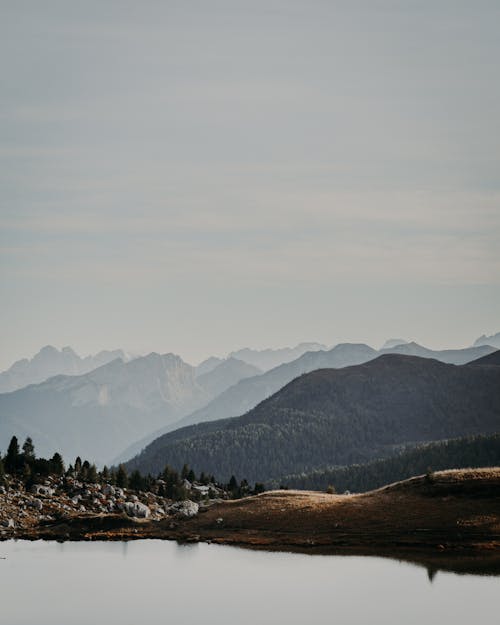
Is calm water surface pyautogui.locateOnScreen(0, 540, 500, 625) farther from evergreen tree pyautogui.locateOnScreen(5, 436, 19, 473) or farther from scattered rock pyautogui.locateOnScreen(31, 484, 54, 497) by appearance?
evergreen tree pyautogui.locateOnScreen(5, 436, 19, 473)

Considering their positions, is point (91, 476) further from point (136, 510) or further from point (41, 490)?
point (136, 510)

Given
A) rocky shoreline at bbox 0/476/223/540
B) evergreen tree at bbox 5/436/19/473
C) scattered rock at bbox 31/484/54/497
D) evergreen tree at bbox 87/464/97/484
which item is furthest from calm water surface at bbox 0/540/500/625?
evergreen tree at bbox 87/464/97/484

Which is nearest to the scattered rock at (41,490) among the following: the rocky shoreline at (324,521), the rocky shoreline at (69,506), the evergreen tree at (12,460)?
the rocky shoreline at (69,506)

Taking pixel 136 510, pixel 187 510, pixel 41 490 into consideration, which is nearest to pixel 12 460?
pixel 41 490

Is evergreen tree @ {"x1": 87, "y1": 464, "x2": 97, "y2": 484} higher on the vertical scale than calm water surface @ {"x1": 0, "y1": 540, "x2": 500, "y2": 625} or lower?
higher

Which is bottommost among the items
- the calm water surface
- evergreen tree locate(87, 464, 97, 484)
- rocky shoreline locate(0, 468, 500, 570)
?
the calm water surface

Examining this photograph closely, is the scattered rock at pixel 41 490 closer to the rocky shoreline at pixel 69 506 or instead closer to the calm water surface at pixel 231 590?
the rocky shoreline at pixel 69 506

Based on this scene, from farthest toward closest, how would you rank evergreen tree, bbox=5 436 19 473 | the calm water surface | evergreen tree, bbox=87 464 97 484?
evergreen tree, bbox=87 464 97 484, evergreen tree, bbox=5 436 19 473, the calm water surface

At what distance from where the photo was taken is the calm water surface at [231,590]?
284ft

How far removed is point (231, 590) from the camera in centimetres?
10081

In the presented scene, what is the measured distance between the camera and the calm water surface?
284 feet

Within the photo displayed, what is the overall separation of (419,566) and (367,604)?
60.4ft

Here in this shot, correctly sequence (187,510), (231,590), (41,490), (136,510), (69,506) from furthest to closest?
(41,490) < (69,506) < (136,510) < (187,510) < (231,590)

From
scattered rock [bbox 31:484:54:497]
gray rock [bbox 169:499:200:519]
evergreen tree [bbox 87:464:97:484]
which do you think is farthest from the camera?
evergreen tree [bbox 87:464:97:484]
